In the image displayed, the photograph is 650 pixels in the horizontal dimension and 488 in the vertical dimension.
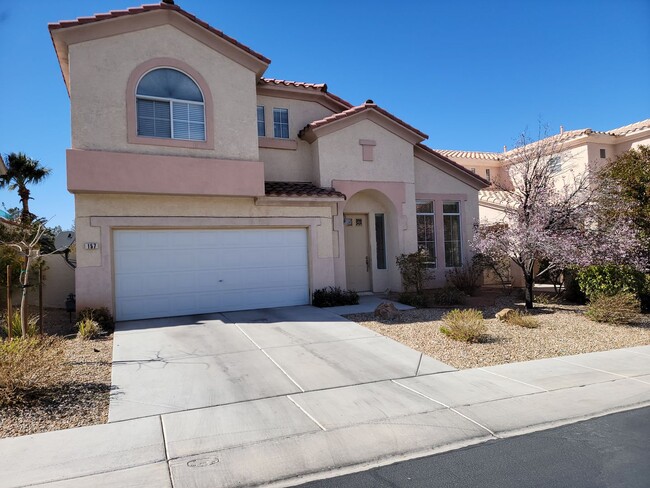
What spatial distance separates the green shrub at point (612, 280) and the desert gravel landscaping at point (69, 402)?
38.7 ft

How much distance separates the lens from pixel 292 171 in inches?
563

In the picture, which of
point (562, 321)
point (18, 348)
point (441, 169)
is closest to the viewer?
point (18, 348)

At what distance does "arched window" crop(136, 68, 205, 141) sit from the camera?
37.4 feet

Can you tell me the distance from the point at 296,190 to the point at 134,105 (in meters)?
4.64

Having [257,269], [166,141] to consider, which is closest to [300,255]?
[257,269]

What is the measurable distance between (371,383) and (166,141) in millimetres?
8026

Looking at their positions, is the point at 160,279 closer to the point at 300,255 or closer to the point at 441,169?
the point at 300,255

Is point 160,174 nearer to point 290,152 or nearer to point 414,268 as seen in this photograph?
point 290,152

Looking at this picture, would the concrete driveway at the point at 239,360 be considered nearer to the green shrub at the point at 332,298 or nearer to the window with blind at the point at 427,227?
the green shrub at the point at 332,298

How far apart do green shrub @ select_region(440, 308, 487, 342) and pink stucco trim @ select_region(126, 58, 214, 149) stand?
7317mm

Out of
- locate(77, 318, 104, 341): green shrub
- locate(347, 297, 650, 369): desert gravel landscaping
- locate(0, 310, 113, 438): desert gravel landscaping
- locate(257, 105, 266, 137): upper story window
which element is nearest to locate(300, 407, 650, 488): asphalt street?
locate(347, 297, 650, 369): desert gravel landscaping

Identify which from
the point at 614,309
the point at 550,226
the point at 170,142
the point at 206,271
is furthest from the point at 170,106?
the point at 614,309

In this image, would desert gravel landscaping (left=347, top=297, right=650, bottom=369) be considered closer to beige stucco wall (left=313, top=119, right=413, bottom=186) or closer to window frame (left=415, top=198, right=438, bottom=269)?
window frame (left=415, top=198, right=438, bottom=269)

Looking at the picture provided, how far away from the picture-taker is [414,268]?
13922mm
